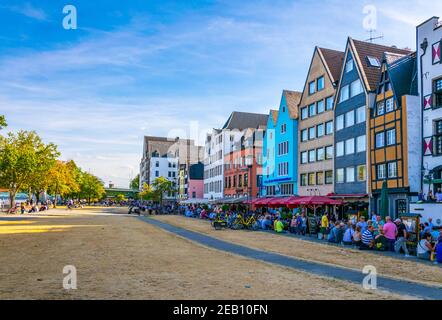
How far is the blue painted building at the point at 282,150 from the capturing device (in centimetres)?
4991

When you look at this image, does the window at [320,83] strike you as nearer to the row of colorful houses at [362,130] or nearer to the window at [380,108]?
the row of colorful houses at [362,130]

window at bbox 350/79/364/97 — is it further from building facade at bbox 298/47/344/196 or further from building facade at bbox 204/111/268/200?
building facade at bbox 204/111/268/200

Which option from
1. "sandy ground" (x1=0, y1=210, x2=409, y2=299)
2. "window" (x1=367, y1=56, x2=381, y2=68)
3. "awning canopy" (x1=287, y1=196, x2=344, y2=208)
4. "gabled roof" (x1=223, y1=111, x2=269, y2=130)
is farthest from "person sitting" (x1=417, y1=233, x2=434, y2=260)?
"gabled roof" (x1=223, y1=111, x2=269, y2=130)

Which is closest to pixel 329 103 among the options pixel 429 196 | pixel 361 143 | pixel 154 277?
pixel 361 143

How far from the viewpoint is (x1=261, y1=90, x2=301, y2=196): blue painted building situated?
4991 cm

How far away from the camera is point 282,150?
52562 millimetres

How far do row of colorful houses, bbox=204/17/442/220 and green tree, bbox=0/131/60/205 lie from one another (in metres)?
29.2

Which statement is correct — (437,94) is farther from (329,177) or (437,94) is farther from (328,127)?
(329,177)

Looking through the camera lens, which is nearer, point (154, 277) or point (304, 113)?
point (154, 277)

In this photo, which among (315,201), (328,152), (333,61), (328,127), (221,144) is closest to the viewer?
(315,201)

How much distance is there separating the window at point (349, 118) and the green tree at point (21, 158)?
37720 mm

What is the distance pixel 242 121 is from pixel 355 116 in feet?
134

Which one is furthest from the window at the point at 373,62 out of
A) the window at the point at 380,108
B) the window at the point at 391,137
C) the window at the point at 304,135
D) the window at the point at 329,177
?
the window at the point at 304,135
